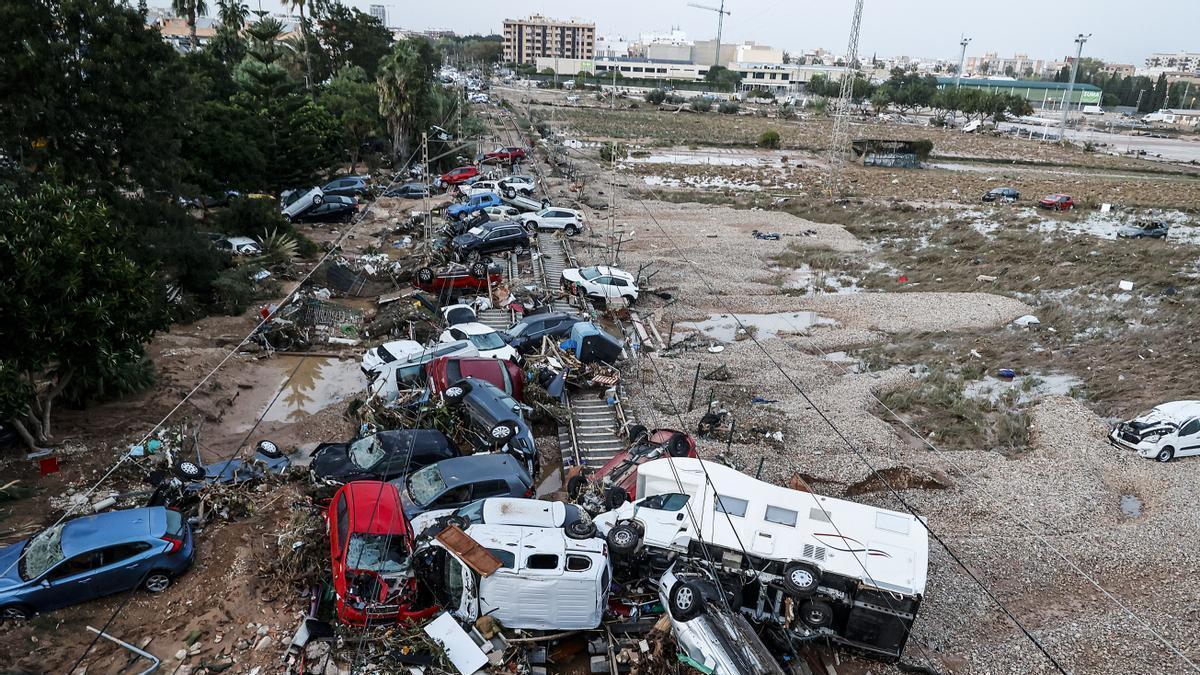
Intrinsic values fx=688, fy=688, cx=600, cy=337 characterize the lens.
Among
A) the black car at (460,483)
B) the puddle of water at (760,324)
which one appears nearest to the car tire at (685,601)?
the black car at (460,483)

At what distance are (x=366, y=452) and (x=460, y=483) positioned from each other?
243 cm

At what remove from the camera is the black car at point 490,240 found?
93.4 feet

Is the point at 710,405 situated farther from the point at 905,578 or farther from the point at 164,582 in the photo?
the point at 164,582

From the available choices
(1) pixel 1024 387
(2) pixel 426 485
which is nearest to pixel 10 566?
(2) pixel 426 485

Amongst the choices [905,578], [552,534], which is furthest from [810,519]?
[552,534]

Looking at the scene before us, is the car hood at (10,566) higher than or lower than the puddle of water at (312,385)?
higher

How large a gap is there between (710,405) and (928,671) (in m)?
8.03

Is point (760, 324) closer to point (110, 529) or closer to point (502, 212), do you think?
point (502, 212)

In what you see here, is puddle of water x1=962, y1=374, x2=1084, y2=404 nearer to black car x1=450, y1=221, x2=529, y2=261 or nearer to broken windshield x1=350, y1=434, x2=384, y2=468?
broken windshield x1=350, y1=434, x2=384, y2=468

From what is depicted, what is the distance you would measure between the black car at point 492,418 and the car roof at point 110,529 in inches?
230

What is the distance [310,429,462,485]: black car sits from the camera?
1280 centimetres

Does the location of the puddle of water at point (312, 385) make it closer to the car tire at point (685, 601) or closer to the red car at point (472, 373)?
the red car at point (472, 373)

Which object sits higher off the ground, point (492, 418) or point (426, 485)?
point (492, 418)

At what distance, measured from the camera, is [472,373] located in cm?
1628
